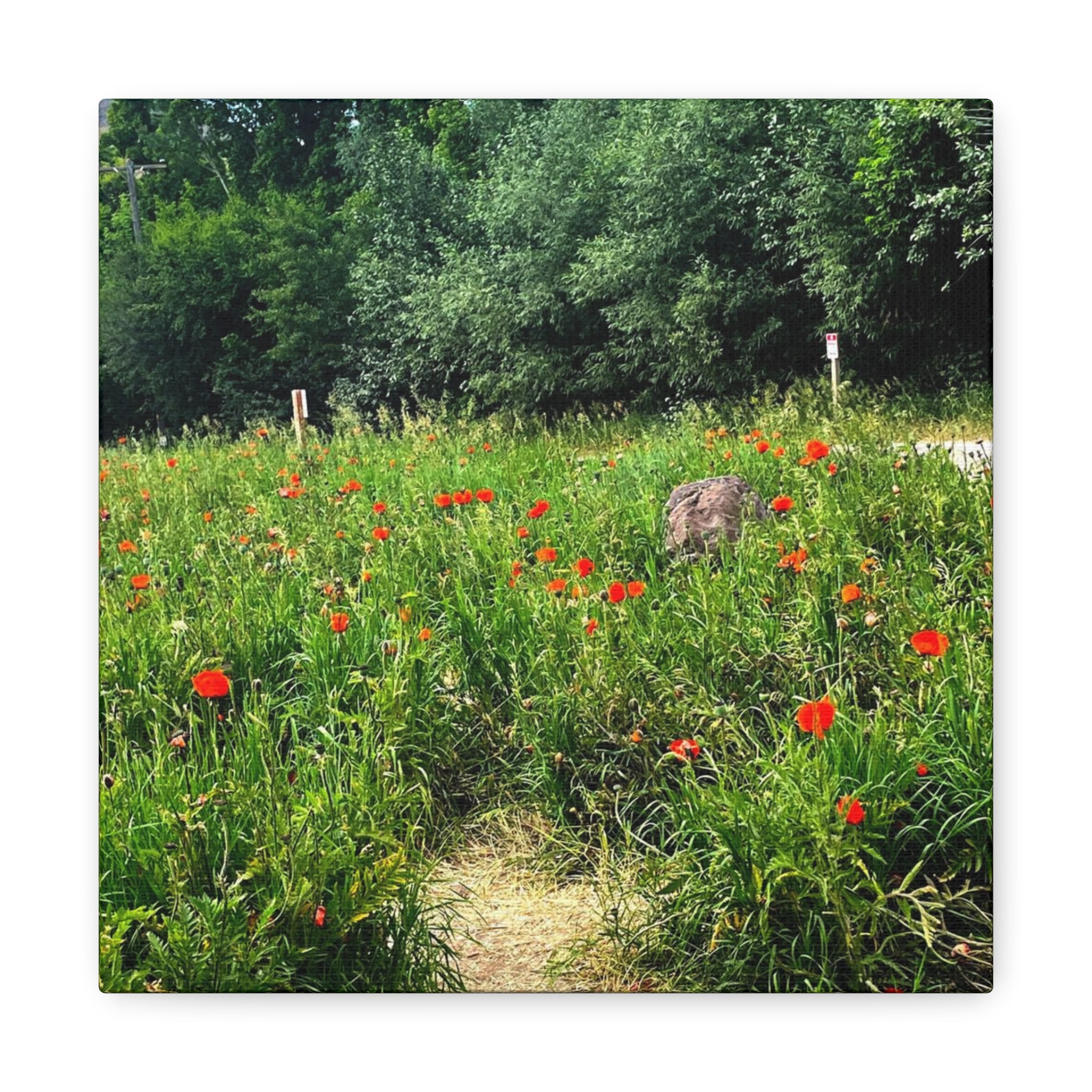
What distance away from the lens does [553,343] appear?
10.9 ft

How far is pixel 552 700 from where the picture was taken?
2.97 meters

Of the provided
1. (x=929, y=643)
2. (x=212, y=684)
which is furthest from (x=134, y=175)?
(x=929, y=643)

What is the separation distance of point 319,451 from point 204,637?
1.94ft

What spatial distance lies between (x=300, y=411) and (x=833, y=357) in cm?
142

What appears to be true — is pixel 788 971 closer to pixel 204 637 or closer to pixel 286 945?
pixel 286 945

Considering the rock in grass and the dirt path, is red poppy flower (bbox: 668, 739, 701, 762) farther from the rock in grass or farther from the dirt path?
the rock in grass

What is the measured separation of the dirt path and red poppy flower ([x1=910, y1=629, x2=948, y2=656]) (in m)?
0.95

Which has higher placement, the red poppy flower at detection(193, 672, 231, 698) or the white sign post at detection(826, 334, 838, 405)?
the white sign post at detection(826, 334, 838, 405)

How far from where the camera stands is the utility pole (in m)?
3.18

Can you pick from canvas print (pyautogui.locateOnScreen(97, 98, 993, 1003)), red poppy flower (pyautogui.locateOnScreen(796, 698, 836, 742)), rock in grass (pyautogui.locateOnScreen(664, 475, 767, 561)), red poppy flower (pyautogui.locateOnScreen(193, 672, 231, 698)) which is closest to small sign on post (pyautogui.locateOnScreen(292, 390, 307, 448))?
canvas print (pyautogui.locateOnScreen(97, 98, 993, 1003))

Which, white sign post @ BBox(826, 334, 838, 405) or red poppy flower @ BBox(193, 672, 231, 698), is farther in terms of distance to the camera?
white sign post @ BBox(826, 334, 838, 405)

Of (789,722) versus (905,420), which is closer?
(789,722)
